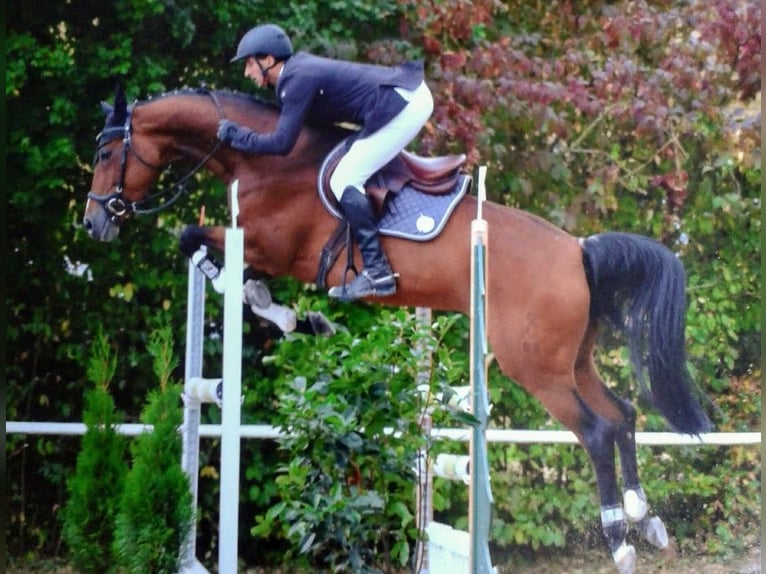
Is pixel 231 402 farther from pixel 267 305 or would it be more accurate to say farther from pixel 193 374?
pixel 267 305

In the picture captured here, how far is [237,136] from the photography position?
4.14m

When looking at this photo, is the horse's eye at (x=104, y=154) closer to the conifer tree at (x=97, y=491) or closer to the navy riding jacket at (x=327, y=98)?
the navy riding jacket at (x=327, y=98)

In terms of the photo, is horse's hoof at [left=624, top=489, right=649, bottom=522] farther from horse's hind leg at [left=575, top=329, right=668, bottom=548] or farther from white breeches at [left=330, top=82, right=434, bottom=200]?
white breeches at [left=330, top=82, right=434, bottom=200]

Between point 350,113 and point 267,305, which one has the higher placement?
point 350,113

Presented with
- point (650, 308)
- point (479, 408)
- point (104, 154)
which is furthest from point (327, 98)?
point (650, 308)

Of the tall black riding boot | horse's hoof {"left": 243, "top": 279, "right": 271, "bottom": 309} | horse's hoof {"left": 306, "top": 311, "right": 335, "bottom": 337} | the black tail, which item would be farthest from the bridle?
the black tail

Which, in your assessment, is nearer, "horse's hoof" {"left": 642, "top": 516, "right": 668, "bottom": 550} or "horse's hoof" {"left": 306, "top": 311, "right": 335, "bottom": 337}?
"horse's hoof" {"left": 306, "top": 311, "right": 335, "bottom": 337}

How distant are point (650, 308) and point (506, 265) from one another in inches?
20.2

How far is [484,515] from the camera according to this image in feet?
11.9

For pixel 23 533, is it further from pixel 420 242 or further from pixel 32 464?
pixel 420 242

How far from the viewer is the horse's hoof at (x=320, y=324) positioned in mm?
4105

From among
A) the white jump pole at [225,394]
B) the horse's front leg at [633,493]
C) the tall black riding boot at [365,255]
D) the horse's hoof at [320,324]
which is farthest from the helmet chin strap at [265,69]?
the horse's front leg at [633,493]

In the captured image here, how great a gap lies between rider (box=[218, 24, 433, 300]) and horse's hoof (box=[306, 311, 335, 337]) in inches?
3.5

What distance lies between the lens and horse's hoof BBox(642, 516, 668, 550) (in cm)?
423
